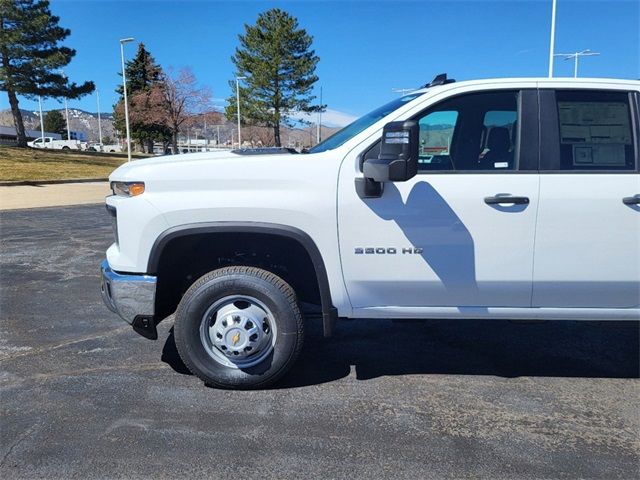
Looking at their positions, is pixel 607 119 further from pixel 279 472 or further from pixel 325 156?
pixel 279 472

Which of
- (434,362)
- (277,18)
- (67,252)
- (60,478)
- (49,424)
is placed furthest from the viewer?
(277,18)

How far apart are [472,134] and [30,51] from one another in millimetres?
39909

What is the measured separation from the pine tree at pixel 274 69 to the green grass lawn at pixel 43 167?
15838 millimetres

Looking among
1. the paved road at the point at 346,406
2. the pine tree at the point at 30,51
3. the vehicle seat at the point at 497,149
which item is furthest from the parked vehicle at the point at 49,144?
the vehicle seat at the point at 497,149

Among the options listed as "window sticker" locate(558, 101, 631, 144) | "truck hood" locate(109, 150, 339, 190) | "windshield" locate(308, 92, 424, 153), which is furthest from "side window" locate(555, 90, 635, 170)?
"truck hood" locate(109, 150, 339, 190)

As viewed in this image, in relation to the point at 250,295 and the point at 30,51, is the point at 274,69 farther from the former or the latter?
the point at 250,295

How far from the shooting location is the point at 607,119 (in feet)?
11.1

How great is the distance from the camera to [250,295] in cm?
343

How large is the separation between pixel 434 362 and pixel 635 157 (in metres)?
1.99

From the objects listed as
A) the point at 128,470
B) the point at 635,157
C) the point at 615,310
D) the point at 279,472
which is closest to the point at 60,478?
the point at 128,470

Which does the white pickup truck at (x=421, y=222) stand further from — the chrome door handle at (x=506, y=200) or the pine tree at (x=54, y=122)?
the pine tree at (x=54, y=122)

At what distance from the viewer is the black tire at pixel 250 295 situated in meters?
3.40

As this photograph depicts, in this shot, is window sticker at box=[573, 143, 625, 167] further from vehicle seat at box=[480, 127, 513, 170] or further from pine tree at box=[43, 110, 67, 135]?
pine tree at box=[43, 110, 67, 135]

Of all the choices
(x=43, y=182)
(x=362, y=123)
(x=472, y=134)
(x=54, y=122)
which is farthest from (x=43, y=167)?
(x=54, y=122)
